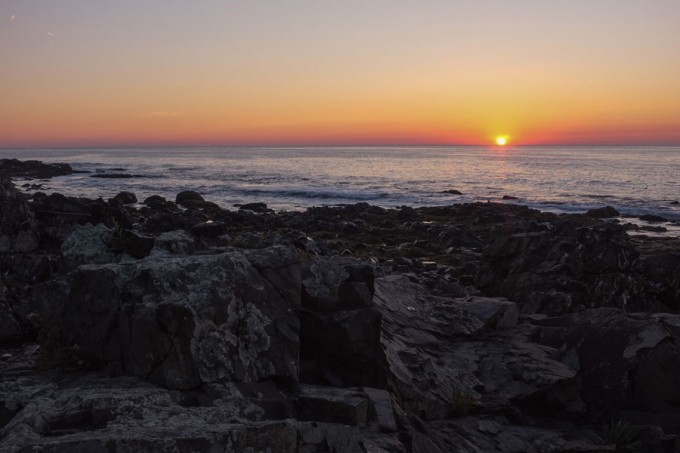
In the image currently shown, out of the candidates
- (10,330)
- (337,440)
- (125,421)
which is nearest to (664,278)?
(337,440)

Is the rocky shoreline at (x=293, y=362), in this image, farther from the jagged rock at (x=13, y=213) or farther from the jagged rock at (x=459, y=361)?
the jagged rock at (x=13, y=213)

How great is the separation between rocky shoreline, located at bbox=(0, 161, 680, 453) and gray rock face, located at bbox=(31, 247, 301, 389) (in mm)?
18

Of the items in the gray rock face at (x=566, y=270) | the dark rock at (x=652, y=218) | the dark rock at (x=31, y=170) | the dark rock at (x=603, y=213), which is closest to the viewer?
the gray rock face at (x=566, y=270)

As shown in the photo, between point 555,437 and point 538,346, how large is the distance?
8.33 feet

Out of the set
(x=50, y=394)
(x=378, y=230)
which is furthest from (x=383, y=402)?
(x=378, y=230)

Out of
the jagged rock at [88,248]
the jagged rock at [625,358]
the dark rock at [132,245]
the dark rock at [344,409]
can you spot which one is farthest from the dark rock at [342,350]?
the jagged rock at [625,358]

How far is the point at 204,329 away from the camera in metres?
5.96

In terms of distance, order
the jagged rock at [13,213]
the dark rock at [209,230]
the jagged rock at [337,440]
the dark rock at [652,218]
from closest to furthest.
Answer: the jagged rock at [337,440] < the dark rock at [209,230] < the jagged rock at [13,213] < the dark rock at [652,218]

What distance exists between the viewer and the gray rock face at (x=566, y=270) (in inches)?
581

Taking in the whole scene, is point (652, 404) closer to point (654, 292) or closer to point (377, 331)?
point (377, 331)

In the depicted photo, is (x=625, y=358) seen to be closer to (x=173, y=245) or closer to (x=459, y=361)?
(x=459, y=361)

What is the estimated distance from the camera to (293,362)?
628 cm

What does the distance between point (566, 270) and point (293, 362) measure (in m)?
11.2

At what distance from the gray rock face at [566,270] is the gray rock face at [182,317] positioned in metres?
10.0
